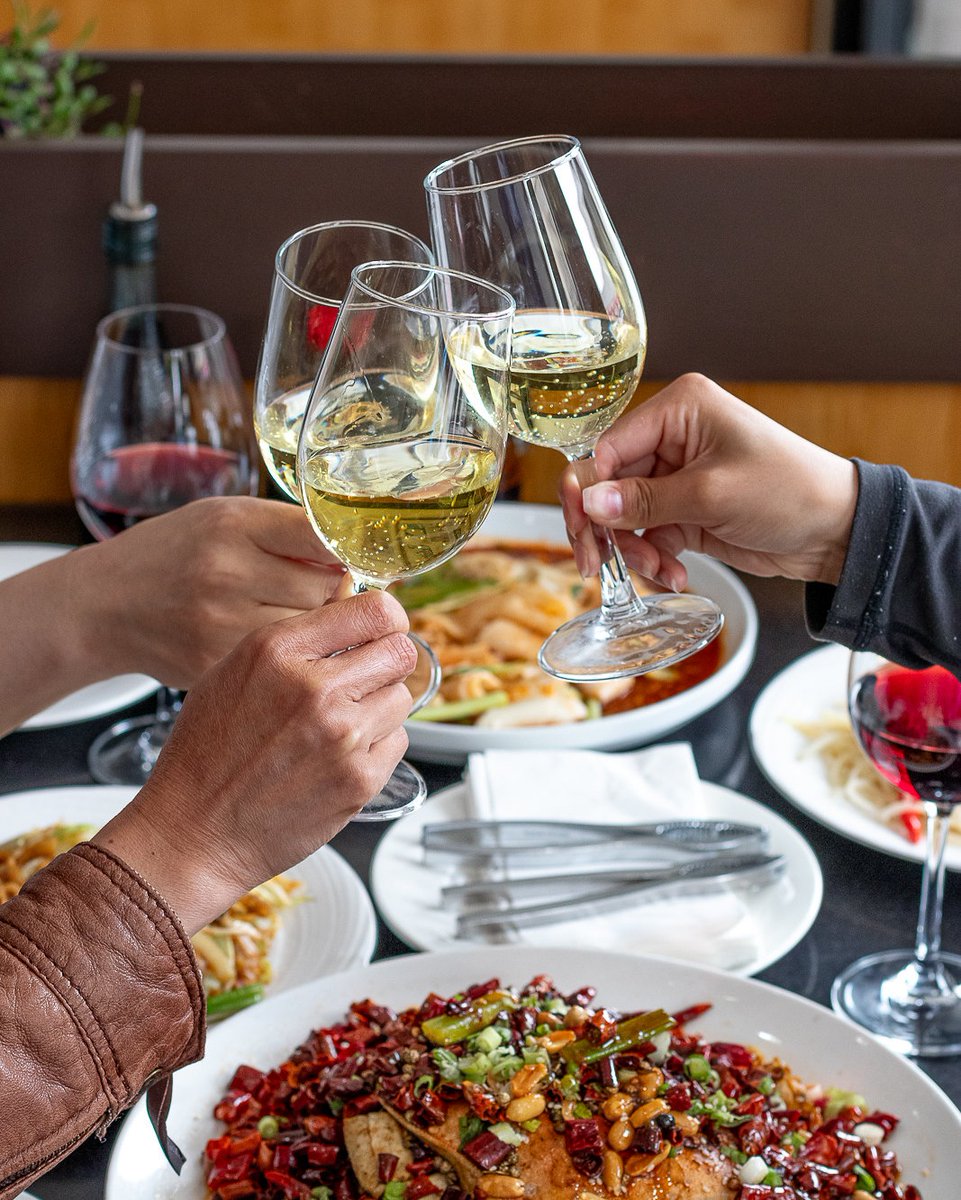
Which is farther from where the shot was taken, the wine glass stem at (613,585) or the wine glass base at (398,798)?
the wine glass stem at (613,585)

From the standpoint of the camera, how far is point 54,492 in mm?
2701

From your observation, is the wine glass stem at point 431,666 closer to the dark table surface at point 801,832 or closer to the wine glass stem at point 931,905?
the dark table surface at point 801,832

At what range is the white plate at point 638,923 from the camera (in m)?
1.44

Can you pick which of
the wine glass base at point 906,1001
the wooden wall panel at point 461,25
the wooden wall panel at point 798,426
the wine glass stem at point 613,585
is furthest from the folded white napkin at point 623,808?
the wooden wall panel at point 461,25

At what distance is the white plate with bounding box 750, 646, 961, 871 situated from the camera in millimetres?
1607

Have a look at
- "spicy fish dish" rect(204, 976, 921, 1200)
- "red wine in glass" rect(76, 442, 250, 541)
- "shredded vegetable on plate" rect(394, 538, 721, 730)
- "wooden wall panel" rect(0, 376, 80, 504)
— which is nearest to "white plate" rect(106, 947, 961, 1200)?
"spicy fish dish" rect(204, 976, 921, 1200)

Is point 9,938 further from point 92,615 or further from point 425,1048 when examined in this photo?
point 92,615

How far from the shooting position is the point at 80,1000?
0.88 m

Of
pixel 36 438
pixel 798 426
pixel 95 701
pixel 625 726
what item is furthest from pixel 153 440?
pixel 798 426

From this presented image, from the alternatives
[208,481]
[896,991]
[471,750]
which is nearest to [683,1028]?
[896,991]

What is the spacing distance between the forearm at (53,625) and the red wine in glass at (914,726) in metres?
0.76

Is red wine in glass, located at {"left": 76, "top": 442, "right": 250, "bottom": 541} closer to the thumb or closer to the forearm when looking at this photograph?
the forearm

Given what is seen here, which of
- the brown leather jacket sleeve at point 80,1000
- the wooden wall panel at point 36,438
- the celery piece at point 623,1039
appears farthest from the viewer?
the wooden wall panel at point 36,438

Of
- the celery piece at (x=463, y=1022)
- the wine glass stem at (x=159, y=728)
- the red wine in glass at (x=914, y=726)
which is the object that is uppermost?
the red wine in glass at (x=914, y=726)
